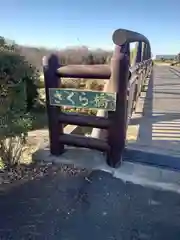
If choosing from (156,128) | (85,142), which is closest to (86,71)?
(85,142)

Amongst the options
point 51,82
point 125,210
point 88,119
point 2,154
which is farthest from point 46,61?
point 125,210

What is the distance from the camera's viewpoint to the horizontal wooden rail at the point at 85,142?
142 inches

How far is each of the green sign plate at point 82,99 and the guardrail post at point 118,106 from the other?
0.26ft

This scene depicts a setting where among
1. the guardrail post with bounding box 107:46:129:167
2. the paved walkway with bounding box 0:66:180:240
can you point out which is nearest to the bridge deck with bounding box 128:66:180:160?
the paved walkway with bounding box 0:66:180:240

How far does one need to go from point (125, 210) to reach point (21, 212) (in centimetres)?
90

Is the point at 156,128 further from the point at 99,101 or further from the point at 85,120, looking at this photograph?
the point at 99,101

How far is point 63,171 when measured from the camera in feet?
11.6

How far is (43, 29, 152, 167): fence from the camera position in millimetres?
3342

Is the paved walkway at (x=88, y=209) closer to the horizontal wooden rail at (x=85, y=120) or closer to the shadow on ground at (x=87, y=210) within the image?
the shadow on ground at (x=87, y=210)

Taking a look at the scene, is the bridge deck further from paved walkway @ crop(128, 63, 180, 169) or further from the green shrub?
the green shrub

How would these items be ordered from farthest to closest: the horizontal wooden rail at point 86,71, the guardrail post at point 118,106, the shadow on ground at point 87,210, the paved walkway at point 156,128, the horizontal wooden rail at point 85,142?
the paved walkway at point 156,128 < the horizontal wooden rail at point 85,142 < the horizontal wooden rail at point 86,71 < the guardrail post at point 118,106 < the shadow on ground at point 87,210

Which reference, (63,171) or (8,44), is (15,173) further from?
(8,44)

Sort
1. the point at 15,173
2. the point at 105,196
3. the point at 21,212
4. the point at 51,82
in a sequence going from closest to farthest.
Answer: the point at 21,212, the point at 105,196, the point at 15,173, the point at 51,82

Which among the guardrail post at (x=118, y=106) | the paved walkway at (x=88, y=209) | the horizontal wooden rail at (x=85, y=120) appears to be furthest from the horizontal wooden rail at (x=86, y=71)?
the paved walkway at (x=88, y=209)
